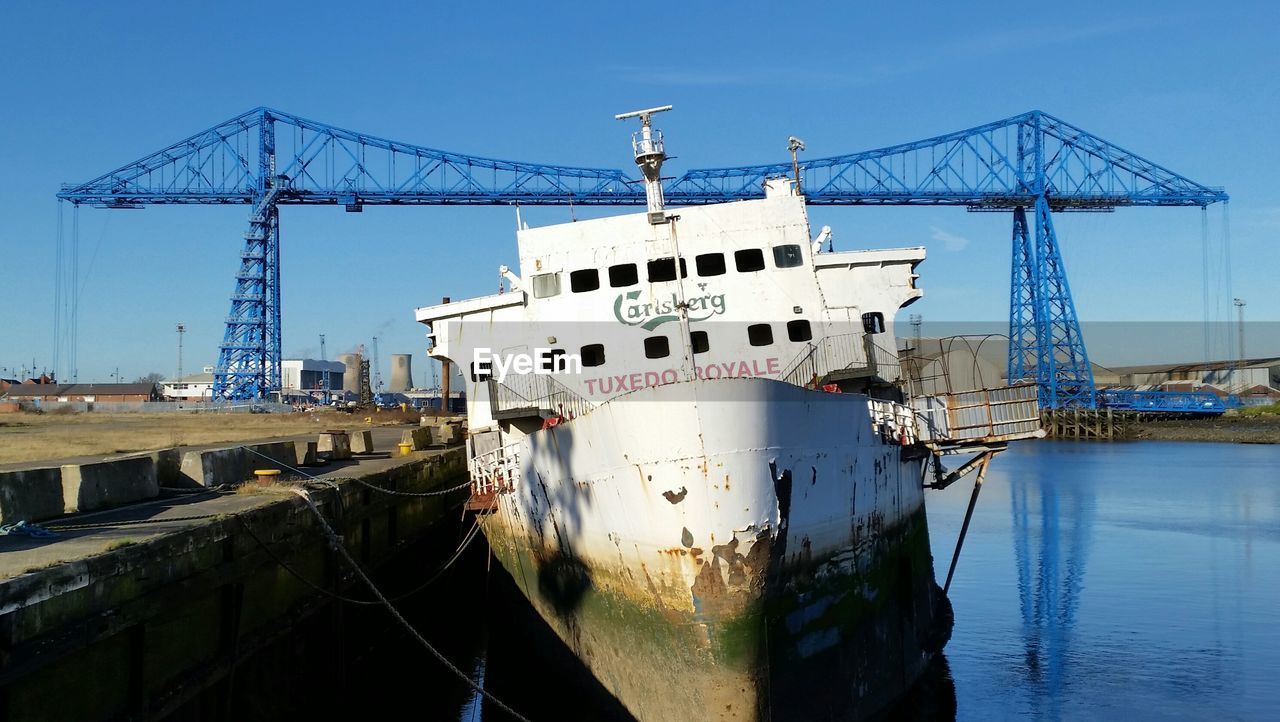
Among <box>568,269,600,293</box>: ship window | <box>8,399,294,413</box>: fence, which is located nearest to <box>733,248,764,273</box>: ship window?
<box>568,269,600,293</box>: ship window

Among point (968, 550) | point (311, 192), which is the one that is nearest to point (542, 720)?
point (968, 550)

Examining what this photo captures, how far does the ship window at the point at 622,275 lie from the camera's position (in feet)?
57.6

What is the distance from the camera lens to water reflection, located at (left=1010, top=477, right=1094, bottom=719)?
17812 mm

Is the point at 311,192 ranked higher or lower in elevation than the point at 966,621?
higher

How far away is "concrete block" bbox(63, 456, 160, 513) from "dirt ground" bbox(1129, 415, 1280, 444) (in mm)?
83947

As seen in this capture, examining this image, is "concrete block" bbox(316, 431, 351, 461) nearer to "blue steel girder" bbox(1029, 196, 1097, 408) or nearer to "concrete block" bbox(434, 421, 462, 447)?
"concrete block" bbox(434, 421, 462, 447)

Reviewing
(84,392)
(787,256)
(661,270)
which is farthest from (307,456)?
(84,392)

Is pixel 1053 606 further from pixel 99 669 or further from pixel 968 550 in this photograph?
pixel 99 669

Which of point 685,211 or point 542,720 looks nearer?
point 542,720

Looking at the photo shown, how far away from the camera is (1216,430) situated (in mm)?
85062

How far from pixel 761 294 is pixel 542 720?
25.0 ft

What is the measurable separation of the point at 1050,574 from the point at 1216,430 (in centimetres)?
6914

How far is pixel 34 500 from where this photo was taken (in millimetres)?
11711

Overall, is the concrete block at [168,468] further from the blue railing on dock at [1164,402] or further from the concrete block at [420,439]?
the blue railing on dock at [1164,402]
